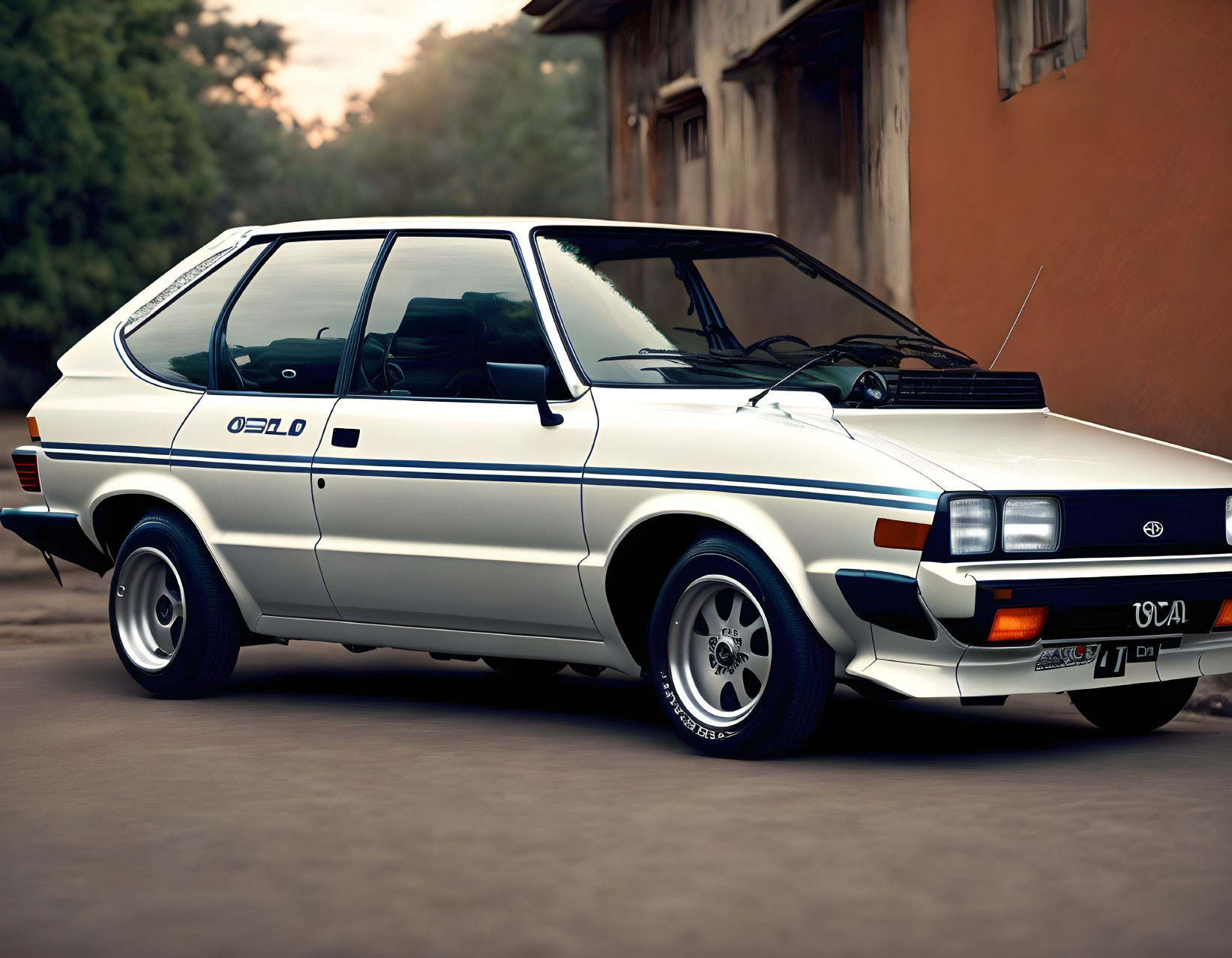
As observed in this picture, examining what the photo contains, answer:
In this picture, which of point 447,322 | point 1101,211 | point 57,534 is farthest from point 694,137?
point 447,322

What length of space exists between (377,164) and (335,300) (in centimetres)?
6857

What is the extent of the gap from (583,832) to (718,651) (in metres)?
1.24

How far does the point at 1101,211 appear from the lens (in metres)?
10.2

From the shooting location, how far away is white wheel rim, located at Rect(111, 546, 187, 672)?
8.16 meters

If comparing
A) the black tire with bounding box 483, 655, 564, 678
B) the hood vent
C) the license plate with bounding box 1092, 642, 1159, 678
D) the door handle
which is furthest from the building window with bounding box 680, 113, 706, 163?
the license plate with bounding box 1092, 642, 1159, 678

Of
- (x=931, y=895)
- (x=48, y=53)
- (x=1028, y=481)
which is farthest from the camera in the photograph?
(x=48, y=53)

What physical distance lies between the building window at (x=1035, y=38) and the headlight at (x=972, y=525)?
5.10 m

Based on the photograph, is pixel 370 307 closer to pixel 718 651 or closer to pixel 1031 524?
pixel 718 651

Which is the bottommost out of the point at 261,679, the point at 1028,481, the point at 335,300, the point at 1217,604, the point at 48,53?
the point at 261,679

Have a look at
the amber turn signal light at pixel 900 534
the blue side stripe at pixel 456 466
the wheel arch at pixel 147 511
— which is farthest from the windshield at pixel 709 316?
the wheel arch at pixel 147 511

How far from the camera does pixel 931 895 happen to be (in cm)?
467

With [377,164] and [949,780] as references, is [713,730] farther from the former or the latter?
[377,164]

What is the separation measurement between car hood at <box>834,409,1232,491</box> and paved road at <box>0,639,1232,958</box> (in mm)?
925

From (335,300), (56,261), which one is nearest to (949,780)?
(335,300)
